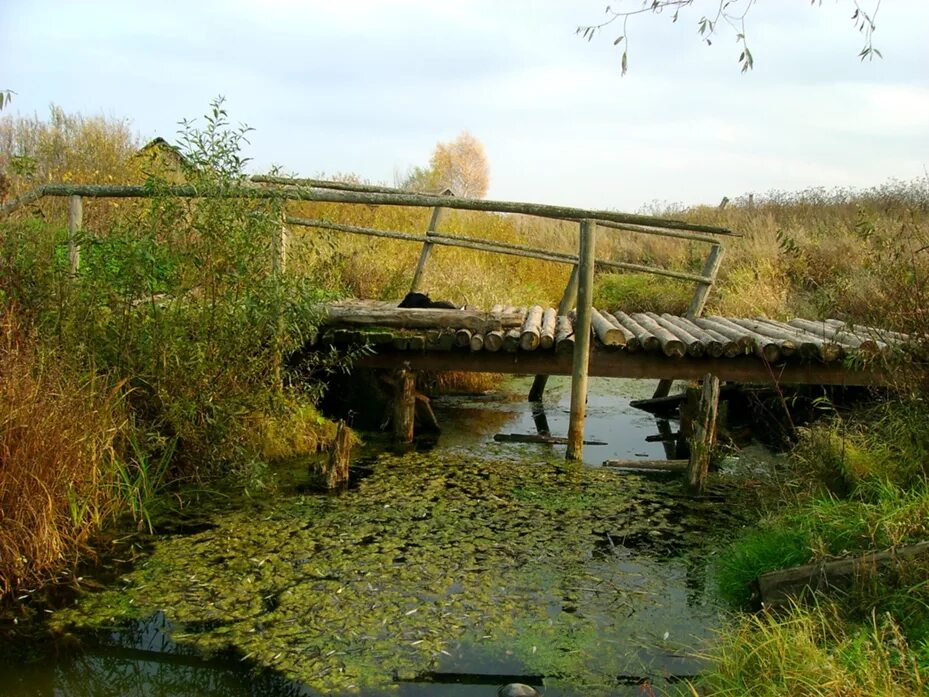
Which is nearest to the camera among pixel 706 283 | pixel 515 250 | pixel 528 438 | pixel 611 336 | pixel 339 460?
pixel 339 460

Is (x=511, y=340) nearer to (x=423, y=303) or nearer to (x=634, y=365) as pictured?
(x=634, y=365)

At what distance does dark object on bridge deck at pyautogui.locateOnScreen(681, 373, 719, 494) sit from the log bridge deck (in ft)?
1.98

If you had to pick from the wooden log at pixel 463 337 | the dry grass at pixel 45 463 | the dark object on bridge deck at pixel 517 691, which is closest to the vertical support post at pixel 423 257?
the wooden log at pixel 463 337

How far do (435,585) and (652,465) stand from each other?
3066mm

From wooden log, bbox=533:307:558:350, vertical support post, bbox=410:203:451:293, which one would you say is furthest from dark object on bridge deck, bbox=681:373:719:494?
vertical support post, bbox=410:203:451:293

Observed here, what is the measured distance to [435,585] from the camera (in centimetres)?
452

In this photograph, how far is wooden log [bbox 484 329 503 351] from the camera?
7.29 metres

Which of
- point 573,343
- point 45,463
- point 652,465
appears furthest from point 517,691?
point 573,343

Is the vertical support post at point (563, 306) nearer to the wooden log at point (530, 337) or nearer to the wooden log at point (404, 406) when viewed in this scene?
the wooden log at point (530, 337)

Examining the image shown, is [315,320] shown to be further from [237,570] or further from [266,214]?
[237,570]

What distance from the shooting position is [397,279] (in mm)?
10883

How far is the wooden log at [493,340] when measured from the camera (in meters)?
7.29

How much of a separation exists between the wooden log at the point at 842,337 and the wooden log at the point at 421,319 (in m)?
2.48

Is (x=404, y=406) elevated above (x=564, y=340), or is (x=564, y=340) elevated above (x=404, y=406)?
(x=564, y=340)
